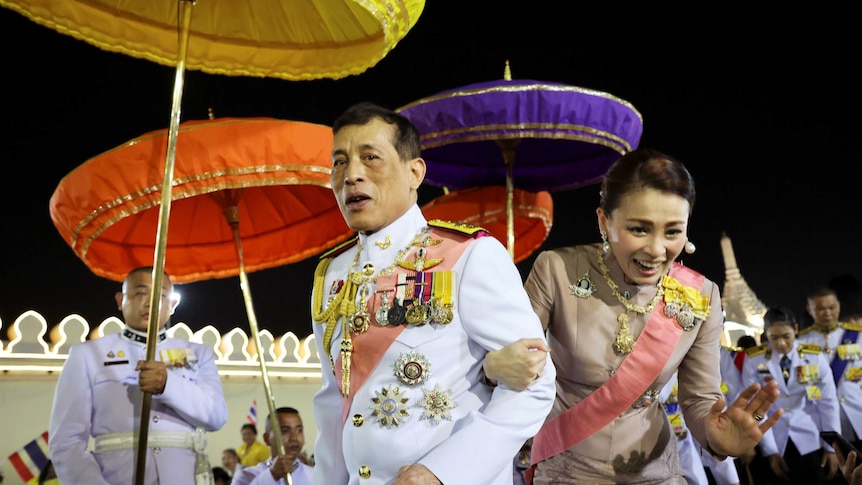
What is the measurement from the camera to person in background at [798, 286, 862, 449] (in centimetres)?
748

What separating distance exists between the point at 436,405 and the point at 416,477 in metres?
0.21

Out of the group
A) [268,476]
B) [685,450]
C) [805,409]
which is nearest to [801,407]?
[805,409]

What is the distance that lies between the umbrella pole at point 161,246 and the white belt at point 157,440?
0.62 m

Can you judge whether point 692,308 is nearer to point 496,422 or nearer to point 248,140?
point 496,422

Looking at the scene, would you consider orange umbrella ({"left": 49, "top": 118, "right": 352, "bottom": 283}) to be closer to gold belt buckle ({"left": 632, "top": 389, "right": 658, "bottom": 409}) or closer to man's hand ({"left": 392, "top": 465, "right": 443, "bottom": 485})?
gold belt buckle ({"left": 632, "top": 389, "right": 658, "bottom": 409})

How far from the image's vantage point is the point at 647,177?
2.53m

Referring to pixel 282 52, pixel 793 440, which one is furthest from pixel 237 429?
pixel 282 52

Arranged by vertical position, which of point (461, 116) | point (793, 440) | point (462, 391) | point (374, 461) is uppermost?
point (461, 116)

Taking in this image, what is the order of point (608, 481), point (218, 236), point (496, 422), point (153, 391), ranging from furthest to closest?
1. point (218, 236)
2. point (153, 391)
3. point (608, 481)
4. point (496, 422)

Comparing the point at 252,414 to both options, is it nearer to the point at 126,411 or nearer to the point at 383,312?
the point at 126,411

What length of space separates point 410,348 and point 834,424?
622 cm

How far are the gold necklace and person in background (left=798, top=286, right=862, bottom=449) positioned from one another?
548 centimetres

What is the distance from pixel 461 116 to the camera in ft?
18.0

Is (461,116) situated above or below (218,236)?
above
